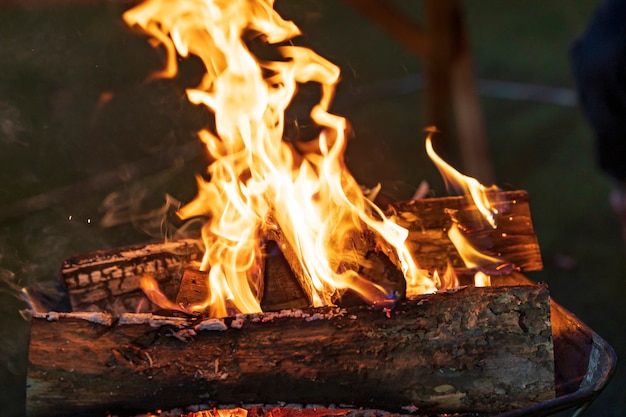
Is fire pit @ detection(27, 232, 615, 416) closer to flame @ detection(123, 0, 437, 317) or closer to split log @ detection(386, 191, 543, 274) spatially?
flame @ detection(123, 0, 437, 317)

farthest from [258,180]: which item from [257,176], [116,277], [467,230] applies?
[467,230]

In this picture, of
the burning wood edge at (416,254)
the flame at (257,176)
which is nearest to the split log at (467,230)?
the burning wood edge at (416,254)

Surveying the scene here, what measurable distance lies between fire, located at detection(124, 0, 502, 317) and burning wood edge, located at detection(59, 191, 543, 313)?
0.17 feet

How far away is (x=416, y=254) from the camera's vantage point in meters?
2.16

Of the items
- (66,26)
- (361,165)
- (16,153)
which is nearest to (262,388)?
(361,165)

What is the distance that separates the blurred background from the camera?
349 cm

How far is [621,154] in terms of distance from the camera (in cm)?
232

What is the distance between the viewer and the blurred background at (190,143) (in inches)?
137

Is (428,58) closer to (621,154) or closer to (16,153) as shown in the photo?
(621,154)

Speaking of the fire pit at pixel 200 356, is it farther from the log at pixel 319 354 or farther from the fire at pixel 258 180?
the fire at pixel 258 180

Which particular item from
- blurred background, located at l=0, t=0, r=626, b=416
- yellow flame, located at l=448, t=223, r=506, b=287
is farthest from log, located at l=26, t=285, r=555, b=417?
blurred background, located at l=0, t=0, r=626, b=416

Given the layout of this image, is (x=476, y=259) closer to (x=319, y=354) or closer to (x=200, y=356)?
(x=319, y=354)

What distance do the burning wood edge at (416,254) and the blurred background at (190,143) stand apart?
940 mm

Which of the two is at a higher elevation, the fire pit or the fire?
the fire
